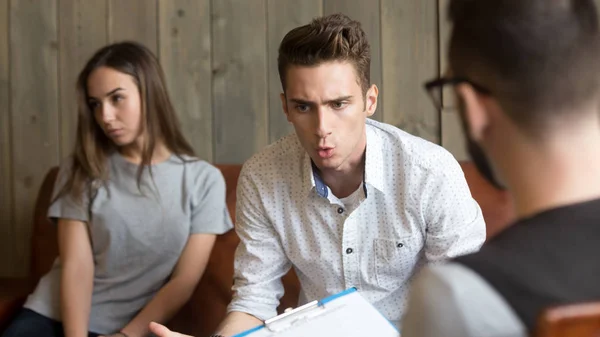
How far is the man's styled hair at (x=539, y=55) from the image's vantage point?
0.70 meters

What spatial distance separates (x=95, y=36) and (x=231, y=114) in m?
0.51

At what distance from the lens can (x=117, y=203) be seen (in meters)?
1.97

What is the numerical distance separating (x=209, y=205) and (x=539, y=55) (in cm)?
138

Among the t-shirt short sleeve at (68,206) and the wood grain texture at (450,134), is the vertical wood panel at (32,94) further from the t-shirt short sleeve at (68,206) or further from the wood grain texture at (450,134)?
the wood grain texture at (450,134)

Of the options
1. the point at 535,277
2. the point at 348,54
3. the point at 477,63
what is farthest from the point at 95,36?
the point at 535,277

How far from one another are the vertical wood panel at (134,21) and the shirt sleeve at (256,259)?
879 millimetres

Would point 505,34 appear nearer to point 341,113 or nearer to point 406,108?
point 341,113

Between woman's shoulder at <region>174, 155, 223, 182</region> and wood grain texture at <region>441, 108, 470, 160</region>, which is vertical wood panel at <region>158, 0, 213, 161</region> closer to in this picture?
woman's shoulder at <region>174, 155, 223, 182</region>

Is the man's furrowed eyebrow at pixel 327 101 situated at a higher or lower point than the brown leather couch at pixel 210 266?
higher

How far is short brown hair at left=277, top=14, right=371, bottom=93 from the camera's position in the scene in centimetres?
145

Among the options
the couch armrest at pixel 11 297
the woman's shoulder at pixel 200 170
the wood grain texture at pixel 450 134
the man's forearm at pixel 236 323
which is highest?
the wood grain texture at pixel 450 134

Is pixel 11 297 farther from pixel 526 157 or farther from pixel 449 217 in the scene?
pixel 526 157

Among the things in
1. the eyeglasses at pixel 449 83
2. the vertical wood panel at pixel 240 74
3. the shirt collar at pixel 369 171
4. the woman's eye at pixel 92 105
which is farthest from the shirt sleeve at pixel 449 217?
the woman's eye at pixel 92 105

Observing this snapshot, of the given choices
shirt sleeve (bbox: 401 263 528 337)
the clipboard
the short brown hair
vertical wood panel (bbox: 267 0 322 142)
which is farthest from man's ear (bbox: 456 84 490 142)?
vertical wood panel (bbox: 267 0 322 142)
